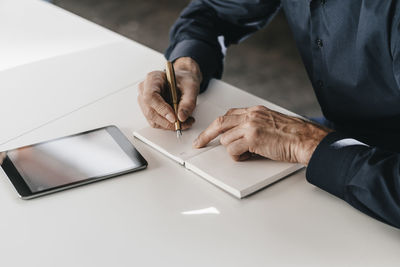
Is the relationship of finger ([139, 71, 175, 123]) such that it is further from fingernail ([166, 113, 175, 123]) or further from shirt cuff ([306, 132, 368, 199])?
shirt cuff ([306, 132, 368, 199])

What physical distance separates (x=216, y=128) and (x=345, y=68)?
0.42 meters

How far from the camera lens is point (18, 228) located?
1.03m

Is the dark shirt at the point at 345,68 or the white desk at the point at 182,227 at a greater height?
the dark shirt at the point at 345,68

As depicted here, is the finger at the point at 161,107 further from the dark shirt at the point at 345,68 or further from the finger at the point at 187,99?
the dark shirt at the point at 345,68

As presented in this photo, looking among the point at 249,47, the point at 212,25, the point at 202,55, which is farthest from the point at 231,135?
the point at 249,47

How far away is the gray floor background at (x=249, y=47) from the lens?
3467mm

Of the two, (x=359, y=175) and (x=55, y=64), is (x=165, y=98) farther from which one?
(x=359, y=175)

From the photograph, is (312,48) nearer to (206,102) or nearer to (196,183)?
(206,102)

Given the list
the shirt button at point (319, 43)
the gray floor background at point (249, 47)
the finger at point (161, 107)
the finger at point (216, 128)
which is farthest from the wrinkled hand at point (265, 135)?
the gray floor background at point (249, 47)

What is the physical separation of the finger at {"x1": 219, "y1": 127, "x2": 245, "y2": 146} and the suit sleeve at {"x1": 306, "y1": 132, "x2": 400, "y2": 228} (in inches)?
6.5

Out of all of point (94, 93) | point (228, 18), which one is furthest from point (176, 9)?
point (94, 93)

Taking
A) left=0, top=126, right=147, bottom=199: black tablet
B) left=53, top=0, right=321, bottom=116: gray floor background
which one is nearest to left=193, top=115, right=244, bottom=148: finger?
left=0, top=126, right=147, bottom=199: black tablet

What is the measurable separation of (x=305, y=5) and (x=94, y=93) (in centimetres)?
61

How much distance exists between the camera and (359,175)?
1043mm
